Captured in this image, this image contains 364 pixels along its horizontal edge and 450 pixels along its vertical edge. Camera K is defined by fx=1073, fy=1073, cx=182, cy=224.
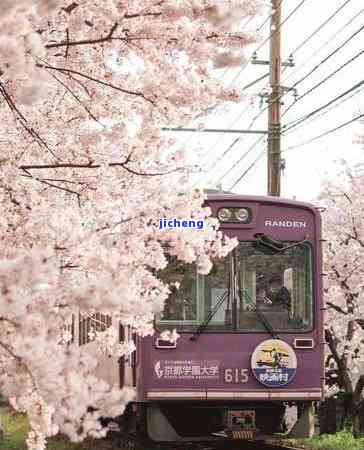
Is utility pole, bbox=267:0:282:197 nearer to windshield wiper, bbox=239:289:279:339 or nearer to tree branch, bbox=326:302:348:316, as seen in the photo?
tree branch, bbox=326:302:348:316

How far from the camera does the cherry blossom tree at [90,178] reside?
5.00 meters

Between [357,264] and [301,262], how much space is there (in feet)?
17.5

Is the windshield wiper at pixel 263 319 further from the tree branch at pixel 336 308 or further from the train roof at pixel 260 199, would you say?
the tree branch at pixel 336 308

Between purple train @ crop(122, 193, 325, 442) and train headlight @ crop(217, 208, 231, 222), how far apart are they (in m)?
0.01

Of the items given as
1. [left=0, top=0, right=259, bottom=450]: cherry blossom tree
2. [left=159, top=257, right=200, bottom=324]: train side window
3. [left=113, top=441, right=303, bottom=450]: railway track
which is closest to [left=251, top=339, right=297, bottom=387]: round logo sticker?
[left=159, top=257, right=200, bottom=324]: train side window

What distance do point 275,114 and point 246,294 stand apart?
8.44 m

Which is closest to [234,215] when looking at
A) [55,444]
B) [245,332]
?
[245,332]

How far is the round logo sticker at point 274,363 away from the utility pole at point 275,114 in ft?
22.9

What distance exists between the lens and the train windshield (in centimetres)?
1151

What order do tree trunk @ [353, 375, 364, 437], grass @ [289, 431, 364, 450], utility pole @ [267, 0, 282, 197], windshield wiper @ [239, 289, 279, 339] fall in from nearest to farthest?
windshield wiper @ [239, 289, 279, 339] → grass @ [289, 431, 364, 450] → tree trunk @ [353, 375, 364, 437] → utility pole @ [267, 0, 282, 197]

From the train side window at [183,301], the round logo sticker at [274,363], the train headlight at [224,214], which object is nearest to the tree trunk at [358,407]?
the round logo sticker at [274,363]

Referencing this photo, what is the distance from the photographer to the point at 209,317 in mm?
11578

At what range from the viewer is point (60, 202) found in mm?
7809

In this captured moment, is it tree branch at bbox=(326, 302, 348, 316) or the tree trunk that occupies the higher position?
tree branch at bbox=(326, 302, 348, 316)
